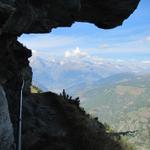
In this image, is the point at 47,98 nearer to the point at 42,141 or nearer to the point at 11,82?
the point at 11,82

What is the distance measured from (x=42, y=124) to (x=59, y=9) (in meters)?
8.37

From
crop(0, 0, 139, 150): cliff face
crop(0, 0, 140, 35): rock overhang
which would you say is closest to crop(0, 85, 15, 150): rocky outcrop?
crop(0, 0, 139, 150): cliff face

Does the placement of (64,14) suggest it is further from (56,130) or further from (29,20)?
(56,130)

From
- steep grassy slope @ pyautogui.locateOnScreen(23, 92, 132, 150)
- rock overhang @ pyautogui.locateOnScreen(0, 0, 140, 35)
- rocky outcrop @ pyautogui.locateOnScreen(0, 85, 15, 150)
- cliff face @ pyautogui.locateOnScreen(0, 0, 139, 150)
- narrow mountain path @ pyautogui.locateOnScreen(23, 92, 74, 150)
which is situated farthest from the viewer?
steep grassy slope @ pyautogui.locateOnScreen(23, 92, 132, 150)

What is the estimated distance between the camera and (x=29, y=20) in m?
21.8

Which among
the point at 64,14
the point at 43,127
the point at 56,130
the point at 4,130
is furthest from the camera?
the point at 64,14

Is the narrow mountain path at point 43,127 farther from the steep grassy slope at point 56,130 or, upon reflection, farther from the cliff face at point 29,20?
the cliff face at point 29,20

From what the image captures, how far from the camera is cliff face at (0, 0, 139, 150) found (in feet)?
68.9

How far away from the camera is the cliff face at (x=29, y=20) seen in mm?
21003

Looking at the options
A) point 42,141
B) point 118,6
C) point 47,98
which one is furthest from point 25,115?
point 118,6

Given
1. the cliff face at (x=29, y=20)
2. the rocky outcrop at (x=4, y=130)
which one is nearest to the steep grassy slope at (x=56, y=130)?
the cliff face at (x=29, y=20)

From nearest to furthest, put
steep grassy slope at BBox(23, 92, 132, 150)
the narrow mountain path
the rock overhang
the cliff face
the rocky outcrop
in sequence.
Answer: the rocky outcrop → the cliff face → the rock overhang → the narrow mountain path → steep grassy slope at BBox(23, 92, 132, 150)

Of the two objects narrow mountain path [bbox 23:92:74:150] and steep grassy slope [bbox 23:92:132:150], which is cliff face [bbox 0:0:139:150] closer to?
narrow mountain path [bbox 23:92:74:150]

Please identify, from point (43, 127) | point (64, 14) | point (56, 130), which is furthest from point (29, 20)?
point (64, 14)
